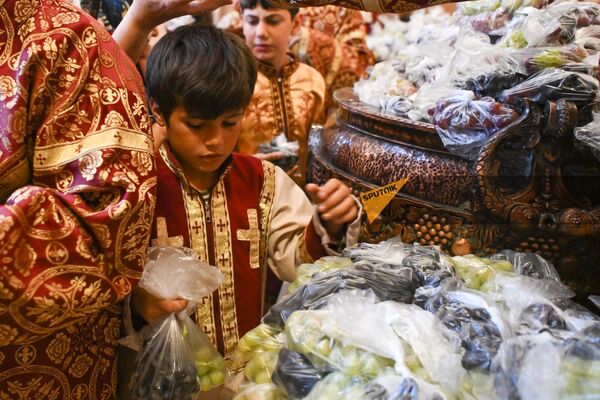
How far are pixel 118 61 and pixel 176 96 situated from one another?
13.2 inches

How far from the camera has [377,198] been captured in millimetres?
1437

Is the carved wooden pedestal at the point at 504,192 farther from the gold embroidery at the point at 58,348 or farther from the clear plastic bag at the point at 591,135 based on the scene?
the gold embroidery at the point at 58,348

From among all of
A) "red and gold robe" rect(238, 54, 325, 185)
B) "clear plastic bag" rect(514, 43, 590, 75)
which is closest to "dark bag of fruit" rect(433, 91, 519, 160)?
"clear plastic bag" rect(514, 43, 590, 75)

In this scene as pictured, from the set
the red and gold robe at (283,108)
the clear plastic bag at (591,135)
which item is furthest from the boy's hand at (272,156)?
the clear plastic bag at (591,135)

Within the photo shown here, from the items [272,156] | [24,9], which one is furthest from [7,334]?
[272,156]

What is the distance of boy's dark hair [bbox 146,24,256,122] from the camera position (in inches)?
53.4

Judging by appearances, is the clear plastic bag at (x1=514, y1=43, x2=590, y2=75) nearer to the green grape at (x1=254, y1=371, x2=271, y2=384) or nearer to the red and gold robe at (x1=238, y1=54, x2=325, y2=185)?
the green grape at (x1=254, y1=371, x2=271, y2=384)

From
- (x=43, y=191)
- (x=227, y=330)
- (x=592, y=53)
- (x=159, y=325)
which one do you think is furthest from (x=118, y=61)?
(x=592, y=53)

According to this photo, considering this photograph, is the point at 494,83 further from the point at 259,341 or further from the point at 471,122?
the point at 259,341

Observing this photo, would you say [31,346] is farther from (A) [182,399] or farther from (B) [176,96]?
(B) [176,96]

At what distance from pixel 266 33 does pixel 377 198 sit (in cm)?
153

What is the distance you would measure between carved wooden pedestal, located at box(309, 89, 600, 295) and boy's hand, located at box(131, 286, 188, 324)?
0.57m

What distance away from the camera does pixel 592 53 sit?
1561mm

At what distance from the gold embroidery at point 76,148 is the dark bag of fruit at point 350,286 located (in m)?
0.41
